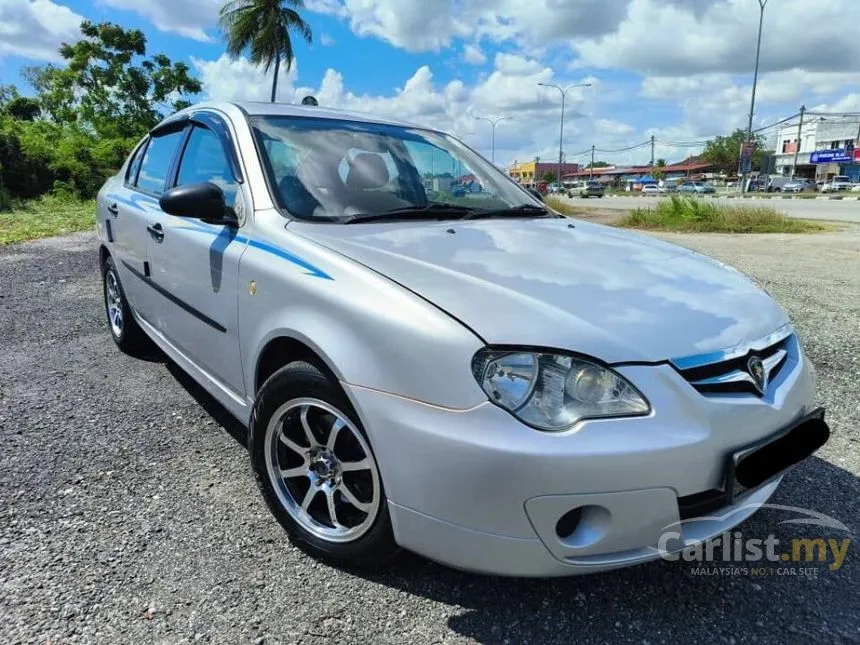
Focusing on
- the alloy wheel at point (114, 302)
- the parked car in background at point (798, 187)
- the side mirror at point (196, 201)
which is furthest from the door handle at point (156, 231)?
the parked car in background at point (798, 187)

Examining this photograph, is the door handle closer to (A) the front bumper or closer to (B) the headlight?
(A) the front bumper

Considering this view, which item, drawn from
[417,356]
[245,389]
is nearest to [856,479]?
[417,356]

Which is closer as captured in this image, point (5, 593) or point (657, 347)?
point (657, 347)

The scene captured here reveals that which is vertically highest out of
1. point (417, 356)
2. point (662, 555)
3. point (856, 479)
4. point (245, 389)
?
point (417, 356)

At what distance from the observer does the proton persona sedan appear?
1594 mm

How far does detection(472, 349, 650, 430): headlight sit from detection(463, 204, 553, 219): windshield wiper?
1276 mm

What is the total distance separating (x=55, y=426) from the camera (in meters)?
3.17

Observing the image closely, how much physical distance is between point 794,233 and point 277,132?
1403 cm

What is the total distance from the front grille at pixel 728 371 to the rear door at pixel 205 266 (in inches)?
64.4

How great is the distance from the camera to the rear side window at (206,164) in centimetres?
271

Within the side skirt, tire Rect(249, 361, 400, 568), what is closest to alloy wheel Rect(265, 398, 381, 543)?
tire Rect(249, 361, 400, 568)

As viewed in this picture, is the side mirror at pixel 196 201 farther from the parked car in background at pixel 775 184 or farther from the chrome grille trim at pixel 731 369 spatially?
the parked car in background at pixel 775 184

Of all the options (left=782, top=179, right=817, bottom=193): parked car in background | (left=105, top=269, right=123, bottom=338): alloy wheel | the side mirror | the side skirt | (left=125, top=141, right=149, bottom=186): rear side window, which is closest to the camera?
the side mirror

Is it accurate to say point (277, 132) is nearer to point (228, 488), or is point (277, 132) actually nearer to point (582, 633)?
point (228, 488)
